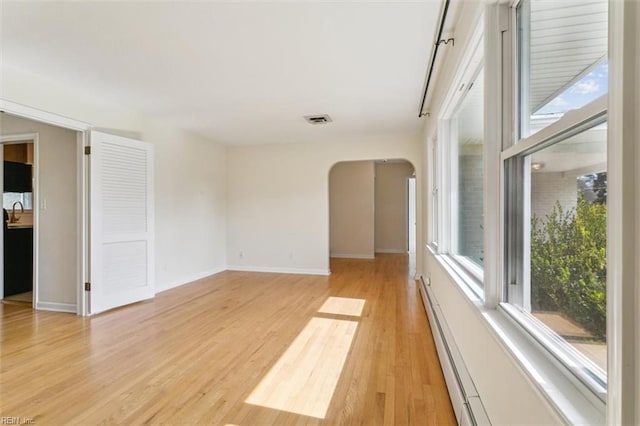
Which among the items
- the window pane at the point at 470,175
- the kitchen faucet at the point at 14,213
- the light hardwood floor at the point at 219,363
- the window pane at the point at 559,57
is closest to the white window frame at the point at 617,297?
the window pane at the point at 559,57

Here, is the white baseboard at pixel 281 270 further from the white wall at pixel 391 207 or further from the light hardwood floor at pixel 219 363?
the white wall at pixel 391 207

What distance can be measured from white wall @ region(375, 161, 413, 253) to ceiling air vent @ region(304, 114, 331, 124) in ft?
15.7

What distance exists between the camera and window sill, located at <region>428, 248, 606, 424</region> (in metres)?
0.74

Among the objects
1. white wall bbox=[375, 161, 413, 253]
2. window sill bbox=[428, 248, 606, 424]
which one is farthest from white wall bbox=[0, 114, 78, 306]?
white wall bbox=[375, 161, 413, 253]

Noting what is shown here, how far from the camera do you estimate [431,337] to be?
2865mm

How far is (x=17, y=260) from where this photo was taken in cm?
445

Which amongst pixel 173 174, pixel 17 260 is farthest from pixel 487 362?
pixel 17 260

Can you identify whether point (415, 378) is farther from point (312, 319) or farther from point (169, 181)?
point (169, 181)

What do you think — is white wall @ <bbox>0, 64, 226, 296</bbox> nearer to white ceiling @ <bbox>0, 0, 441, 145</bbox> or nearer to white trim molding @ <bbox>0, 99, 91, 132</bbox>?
white trim molding @ <bbox>0, 99, 91, 132</bbox>

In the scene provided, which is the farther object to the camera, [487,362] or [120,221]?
[120,221]

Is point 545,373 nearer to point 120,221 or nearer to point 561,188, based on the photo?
point 561,188

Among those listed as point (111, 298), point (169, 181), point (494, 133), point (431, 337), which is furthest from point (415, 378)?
point (169, 181)

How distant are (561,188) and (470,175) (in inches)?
57.9

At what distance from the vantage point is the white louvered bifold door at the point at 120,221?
11.8 ft
